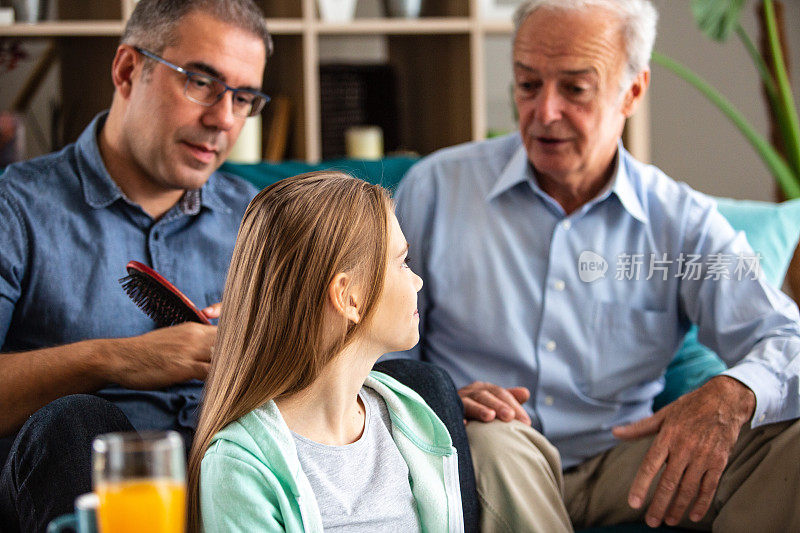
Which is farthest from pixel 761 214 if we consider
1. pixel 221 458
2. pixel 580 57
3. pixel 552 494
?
pixel 221 458

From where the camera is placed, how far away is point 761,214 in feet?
6.02

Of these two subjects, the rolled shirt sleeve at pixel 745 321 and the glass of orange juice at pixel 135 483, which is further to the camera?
the rolled shirt sleeve at pixel 745 321

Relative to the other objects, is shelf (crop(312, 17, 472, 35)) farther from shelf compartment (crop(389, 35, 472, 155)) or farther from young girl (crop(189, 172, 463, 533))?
young girl (crop(189, 172, 463, 533))

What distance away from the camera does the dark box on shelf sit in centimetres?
263

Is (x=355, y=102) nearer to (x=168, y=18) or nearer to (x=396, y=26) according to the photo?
(x=396, y=26)

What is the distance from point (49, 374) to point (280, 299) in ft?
1.53

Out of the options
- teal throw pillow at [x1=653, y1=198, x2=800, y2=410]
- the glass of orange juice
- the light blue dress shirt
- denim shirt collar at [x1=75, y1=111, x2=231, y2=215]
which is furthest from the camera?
teal throw pillow at [x1=653, y1=198, x2=800, y2=410]

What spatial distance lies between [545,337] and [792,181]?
4.32ft

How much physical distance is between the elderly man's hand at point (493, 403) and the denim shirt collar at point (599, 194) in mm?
433

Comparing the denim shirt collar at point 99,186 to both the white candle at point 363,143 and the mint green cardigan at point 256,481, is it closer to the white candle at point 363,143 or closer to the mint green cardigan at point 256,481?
the mint green cardigan at point 256,481

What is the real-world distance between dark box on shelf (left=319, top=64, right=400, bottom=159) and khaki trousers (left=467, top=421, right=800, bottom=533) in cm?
143

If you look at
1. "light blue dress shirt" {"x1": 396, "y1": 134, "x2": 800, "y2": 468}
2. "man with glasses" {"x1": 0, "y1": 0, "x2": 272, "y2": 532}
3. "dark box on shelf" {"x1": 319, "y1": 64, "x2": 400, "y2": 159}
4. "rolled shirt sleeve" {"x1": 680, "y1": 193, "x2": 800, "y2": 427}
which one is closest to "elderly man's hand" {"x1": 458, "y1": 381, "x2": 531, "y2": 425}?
"light blue dress shirt" {"x1": 396, "y1": 134, "x2": 800, "y2": 468}

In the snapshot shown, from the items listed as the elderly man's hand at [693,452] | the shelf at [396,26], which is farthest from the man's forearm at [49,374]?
the shelf at [396,26]

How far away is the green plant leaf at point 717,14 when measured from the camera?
98.3 inches
